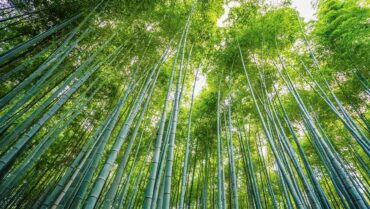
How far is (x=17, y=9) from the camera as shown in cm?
383

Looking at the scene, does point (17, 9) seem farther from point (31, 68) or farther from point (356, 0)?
point (356, 0)

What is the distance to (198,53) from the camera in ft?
16.4

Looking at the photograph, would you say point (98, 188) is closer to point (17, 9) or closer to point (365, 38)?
point (17, 9)

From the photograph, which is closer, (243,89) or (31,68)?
(31,68)

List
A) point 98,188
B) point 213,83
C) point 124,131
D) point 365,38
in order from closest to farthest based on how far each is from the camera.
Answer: point 98,188
point 124,131
point 365,38
point 213,83

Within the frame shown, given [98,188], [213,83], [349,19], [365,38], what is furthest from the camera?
[213,83]

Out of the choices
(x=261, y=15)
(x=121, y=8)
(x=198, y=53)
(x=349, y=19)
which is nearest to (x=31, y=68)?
(x=121, y=8)

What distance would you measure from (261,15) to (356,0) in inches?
74.3

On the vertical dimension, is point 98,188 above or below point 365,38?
below

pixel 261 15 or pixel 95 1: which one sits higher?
pixel 261 15

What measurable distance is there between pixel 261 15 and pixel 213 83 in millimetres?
2022

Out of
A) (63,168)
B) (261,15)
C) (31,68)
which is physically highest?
(261,15)

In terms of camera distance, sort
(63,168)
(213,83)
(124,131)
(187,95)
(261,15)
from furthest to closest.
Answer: (187,95)
(213,83)
(261,15)
(63,168)
(124,131)

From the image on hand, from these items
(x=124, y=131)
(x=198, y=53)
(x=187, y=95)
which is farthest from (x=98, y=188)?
(x=187, y=95)
